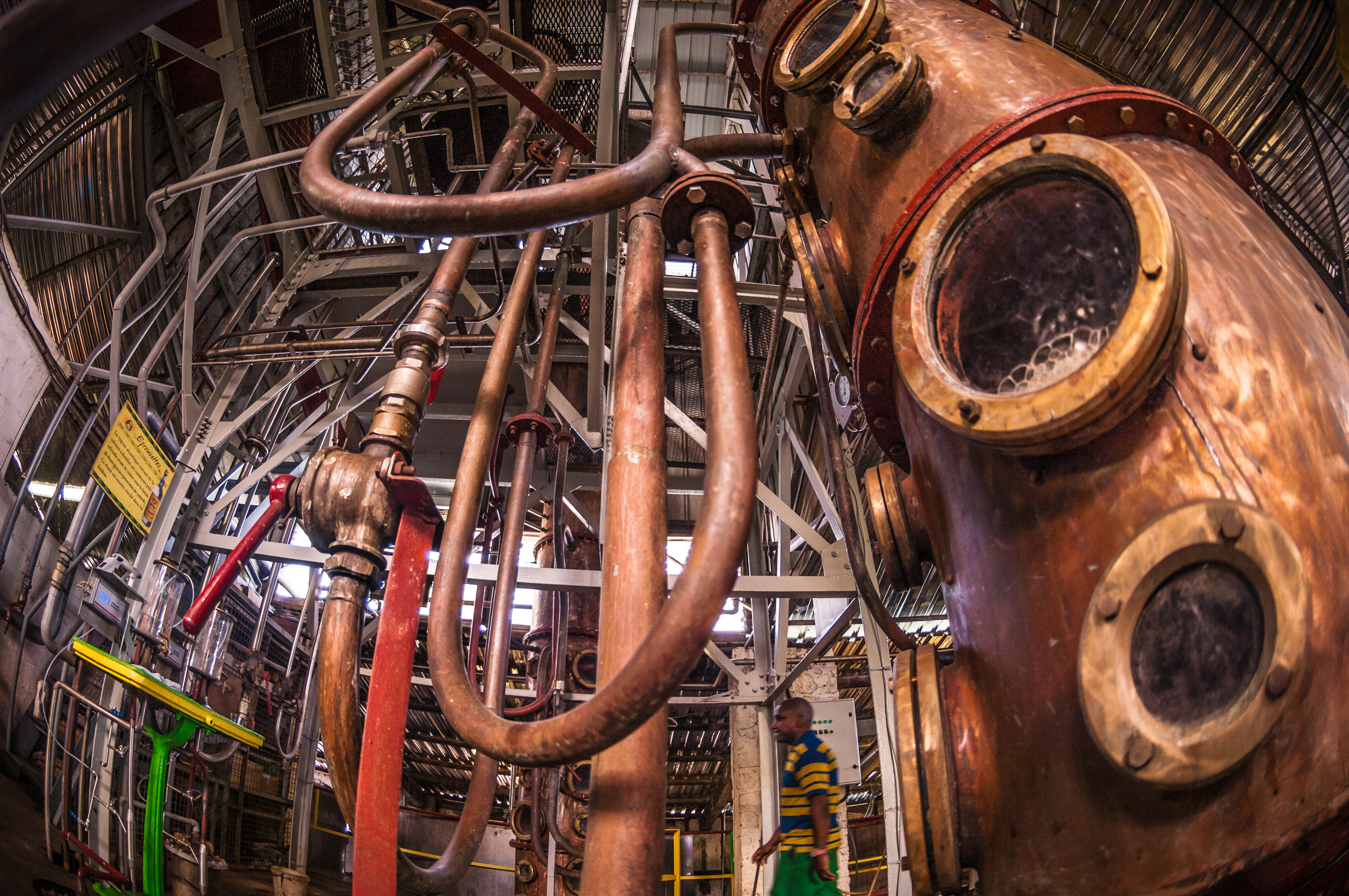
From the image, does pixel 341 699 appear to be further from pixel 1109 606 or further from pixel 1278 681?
pixel 1278 681

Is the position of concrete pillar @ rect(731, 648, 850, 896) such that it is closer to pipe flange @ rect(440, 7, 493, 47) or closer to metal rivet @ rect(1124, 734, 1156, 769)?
pipe flange @ rect(440, 7, 493, 47)

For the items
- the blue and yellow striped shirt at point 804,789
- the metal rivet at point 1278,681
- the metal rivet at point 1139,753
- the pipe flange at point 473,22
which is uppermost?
the pipe flange at point 473,22

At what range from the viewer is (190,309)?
5035 millimetres

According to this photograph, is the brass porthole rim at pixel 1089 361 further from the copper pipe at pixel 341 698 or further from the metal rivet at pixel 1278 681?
the copper pipe at pixel 341 698

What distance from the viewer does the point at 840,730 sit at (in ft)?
15.6

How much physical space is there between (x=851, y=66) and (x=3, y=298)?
229 inches

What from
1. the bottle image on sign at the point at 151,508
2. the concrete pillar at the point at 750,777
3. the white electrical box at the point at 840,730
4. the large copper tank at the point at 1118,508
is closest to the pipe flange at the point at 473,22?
the large copper tank at the point at 1118,508

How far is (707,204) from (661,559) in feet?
2.04

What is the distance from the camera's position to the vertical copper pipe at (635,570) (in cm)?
96

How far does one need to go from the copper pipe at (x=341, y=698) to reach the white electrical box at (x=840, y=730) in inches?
147

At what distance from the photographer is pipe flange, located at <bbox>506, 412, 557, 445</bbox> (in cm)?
291

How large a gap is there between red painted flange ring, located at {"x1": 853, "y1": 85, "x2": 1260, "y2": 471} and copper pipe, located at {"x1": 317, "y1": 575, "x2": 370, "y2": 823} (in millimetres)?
1121

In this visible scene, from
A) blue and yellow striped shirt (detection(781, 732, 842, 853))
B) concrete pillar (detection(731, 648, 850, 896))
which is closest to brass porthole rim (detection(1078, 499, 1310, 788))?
blue and yellow striped shirt (detection(781, 732, 842, 853))

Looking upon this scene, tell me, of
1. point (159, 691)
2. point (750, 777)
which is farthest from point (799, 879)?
point (750, 777)
